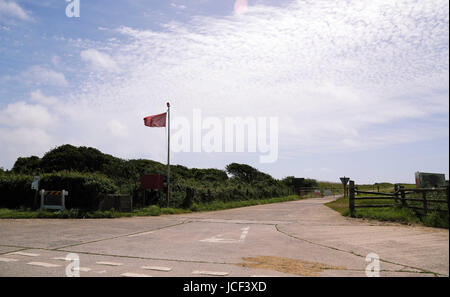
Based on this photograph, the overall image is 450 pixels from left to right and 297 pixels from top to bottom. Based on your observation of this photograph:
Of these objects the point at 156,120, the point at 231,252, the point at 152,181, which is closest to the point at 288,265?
the point at 231,252

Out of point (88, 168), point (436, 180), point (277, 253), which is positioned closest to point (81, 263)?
point (277, 253)

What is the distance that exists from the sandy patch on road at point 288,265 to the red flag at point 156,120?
17090 mm

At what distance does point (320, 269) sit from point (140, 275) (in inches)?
122

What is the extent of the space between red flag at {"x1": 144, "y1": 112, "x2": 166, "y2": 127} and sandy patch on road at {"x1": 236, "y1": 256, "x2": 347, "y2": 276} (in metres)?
17.1

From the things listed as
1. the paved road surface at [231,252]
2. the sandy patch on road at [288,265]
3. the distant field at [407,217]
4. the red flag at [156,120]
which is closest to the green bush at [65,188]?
the red flag at [156,120]

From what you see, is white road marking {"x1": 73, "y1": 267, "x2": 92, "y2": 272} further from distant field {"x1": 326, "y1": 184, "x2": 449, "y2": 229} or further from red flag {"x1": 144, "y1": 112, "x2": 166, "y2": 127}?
red flag {"x1": 144, "y1": 112, "x2": 166, "y2": 127}

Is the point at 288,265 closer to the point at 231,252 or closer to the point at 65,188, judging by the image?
the point at 231,252

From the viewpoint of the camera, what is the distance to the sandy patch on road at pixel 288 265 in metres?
6.07

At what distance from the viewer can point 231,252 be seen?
8.16 meters

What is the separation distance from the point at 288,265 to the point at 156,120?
1822cm

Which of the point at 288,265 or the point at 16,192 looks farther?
the point at 16,192

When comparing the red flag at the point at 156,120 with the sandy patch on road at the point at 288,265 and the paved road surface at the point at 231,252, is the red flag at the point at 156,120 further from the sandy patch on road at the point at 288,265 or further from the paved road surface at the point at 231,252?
the sandy patch on road at the point at 288,265

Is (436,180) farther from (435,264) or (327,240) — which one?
(435,264)
